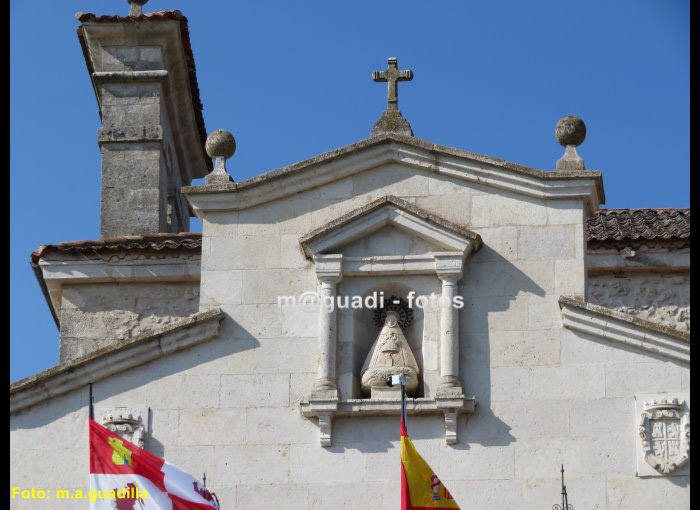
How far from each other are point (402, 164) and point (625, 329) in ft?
8.60

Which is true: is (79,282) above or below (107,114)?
below

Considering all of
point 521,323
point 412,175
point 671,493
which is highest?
point 412,175

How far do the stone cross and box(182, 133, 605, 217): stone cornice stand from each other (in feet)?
3.72

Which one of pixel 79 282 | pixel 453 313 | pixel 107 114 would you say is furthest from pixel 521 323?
pixel 107 114

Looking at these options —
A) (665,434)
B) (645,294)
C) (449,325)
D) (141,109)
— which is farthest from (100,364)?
(141,109)

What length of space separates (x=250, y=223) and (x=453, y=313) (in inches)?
83.0

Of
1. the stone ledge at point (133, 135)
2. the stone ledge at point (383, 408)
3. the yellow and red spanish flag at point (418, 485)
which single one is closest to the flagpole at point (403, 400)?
the yellow and red spanish flag at point (418, 485)

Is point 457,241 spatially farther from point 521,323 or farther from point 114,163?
point 114,163

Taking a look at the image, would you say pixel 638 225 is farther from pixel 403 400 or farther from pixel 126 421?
pixel 126 421

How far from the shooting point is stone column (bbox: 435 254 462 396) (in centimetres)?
2183

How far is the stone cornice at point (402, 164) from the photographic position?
22.5 m

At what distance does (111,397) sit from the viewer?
2217 cm

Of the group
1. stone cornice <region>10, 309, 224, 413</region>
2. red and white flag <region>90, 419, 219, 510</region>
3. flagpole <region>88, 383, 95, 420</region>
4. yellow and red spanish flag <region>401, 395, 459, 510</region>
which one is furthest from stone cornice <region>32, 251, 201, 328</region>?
yellow and red spanish flag <region>401, 395, 459, 510</region>

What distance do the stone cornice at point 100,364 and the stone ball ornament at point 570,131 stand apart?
12.1 ft
